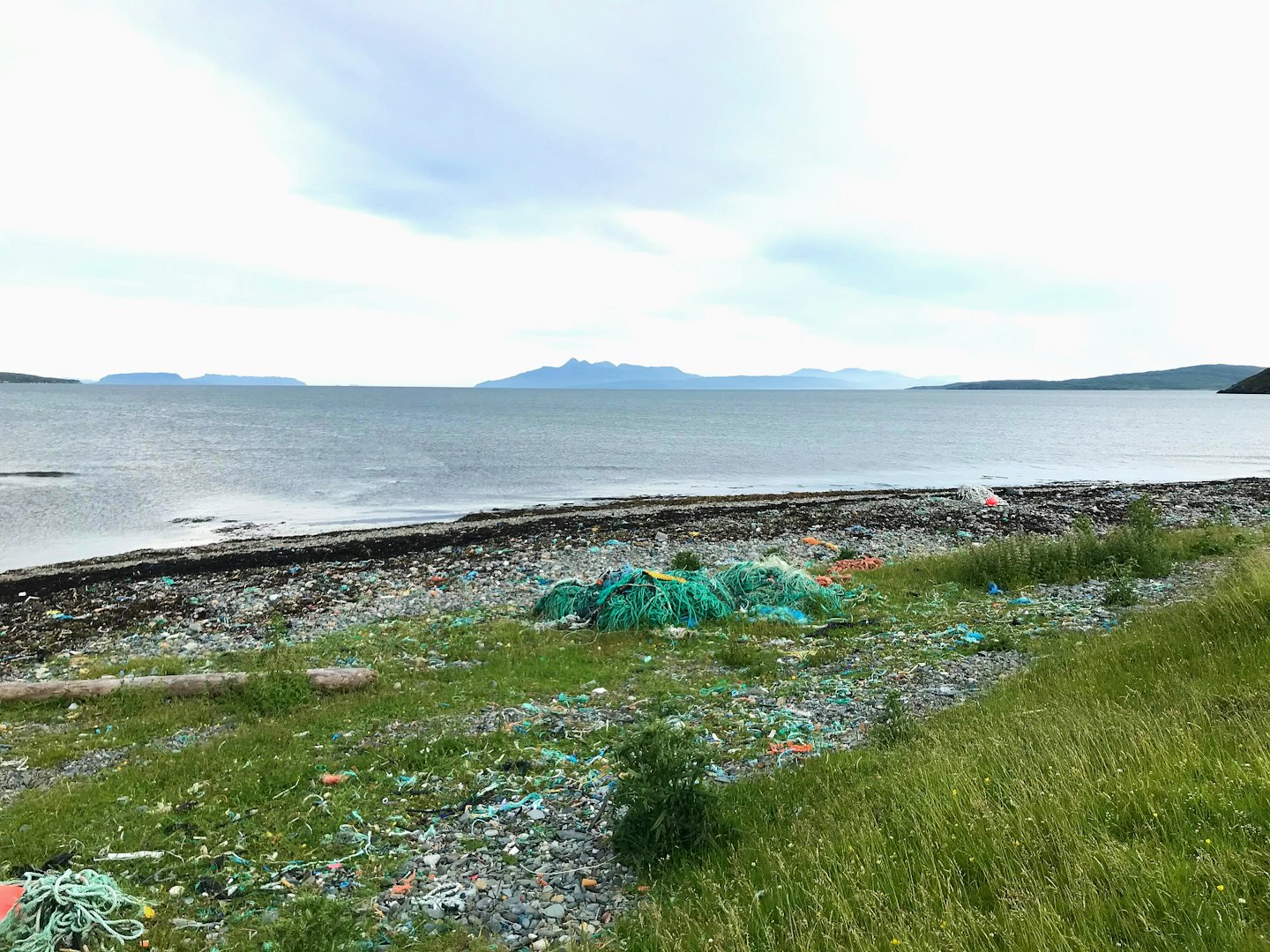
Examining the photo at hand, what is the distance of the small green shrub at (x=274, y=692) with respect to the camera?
32.8ft

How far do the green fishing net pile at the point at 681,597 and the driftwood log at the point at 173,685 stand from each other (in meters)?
4.59

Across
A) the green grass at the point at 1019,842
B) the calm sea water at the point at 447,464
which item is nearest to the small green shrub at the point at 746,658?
the green grass at the point at 1019,842

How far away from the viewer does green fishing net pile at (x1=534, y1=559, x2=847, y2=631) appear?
45.5 feet

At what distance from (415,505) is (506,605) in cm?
2280

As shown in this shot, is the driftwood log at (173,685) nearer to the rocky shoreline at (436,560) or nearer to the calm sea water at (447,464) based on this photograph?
the rocky shoreline at (436,560)

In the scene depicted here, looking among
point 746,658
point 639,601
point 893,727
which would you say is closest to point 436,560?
point 639,601

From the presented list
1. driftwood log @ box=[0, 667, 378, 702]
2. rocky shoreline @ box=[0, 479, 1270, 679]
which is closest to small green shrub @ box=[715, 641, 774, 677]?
driftwood log @ box=[0, 667, 378, 702]

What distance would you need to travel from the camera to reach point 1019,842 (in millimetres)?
4566

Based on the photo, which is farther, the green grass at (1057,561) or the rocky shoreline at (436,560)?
the rocky shoreline at (436,560)

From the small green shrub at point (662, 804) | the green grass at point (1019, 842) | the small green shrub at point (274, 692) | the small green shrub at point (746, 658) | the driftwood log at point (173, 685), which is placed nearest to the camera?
the green grass at point (1019, 842)

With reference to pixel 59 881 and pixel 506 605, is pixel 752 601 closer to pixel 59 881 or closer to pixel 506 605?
pixel 506 605

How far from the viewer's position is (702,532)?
25.9 metres

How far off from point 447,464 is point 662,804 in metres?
52.3

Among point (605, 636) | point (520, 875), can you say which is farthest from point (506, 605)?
point (520, 875)
